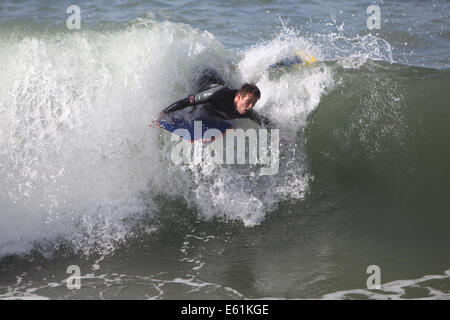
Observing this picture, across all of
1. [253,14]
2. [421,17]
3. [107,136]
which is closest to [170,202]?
[107,136]

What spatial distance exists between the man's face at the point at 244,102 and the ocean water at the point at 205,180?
101cm

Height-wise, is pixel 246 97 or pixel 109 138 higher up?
pixel 246 97

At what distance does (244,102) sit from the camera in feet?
17.4

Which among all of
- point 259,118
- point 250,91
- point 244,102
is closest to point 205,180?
point 259,118

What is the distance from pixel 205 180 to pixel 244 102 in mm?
1186

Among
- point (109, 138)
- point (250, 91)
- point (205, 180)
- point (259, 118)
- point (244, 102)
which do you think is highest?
point (250, 91)

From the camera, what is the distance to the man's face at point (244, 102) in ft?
17.2

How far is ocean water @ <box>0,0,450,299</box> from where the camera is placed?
480 cm

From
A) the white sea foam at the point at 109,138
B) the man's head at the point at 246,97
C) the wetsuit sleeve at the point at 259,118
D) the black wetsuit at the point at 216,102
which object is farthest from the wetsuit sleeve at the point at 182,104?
the white sea foam at the point at 109,138

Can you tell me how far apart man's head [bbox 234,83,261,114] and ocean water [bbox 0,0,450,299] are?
3.39 ft

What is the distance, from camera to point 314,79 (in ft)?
24.1

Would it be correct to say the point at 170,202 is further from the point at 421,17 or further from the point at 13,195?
the point at 421,17

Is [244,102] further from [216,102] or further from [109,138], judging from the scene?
[109,138]

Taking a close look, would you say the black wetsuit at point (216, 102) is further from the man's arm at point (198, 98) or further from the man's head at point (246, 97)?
the man's head at point (246, 97)
